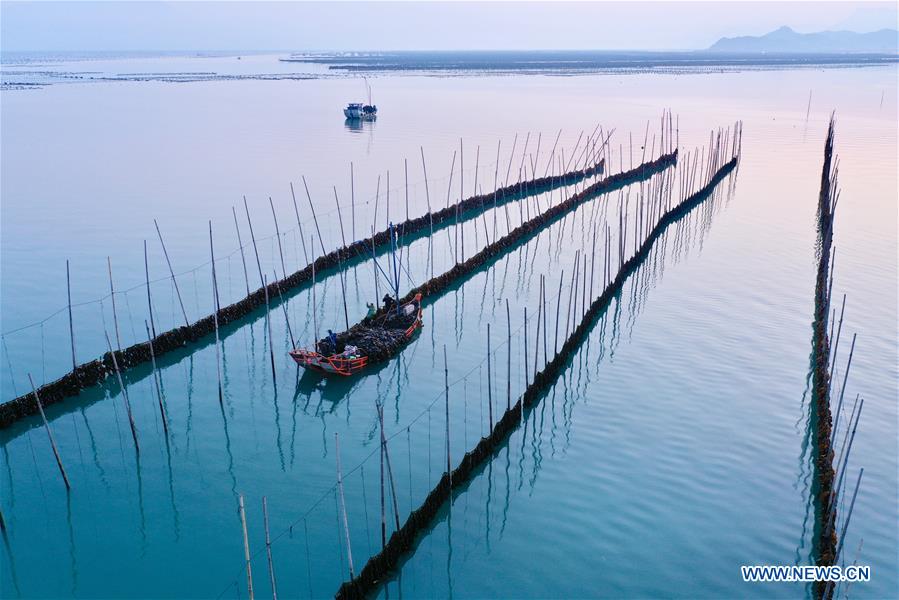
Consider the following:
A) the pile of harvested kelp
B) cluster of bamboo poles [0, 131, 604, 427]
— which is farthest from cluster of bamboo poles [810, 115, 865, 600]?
cluster of bamboo poles [0, 131, 604, 427]

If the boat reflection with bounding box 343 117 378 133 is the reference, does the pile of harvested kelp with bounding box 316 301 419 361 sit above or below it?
below

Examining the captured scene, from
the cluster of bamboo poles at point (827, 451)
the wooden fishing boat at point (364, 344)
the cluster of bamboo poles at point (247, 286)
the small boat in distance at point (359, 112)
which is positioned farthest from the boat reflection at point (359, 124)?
the cluster of bamboo poles at point (827, 451)

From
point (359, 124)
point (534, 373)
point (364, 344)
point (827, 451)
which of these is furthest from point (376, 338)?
point (359, 124)

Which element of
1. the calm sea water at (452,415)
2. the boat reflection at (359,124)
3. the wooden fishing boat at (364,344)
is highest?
the boat reflection at (359,124)

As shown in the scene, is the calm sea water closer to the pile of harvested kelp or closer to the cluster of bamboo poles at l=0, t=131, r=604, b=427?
the cluster of bamboo poles at l=0, t=131, r=604, b=427

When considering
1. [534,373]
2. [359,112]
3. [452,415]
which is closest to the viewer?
[452,415]

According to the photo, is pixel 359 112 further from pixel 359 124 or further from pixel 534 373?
pixel 534 373

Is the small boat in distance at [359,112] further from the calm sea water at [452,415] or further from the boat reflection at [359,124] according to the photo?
the calm sea water at [452,415]
